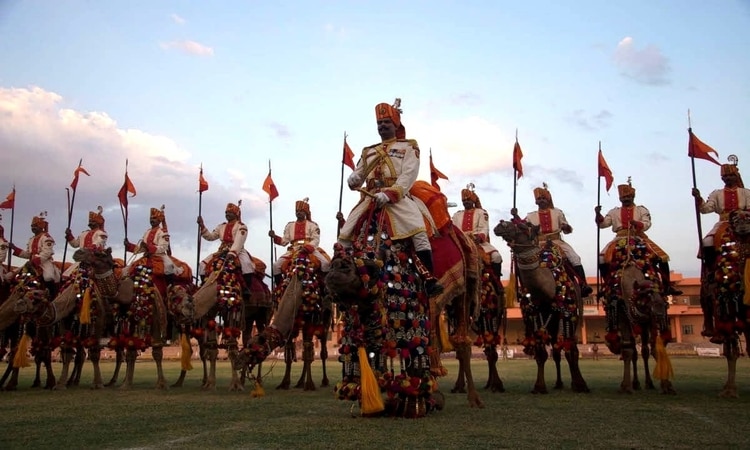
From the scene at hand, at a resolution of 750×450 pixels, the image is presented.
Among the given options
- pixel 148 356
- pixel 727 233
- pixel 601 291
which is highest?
pixel 727 233

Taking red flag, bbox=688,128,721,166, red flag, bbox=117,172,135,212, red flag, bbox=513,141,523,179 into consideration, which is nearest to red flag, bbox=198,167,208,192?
red flag, bbox=117,172,135,212

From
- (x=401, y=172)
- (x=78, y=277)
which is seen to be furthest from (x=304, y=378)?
(x=401, y=172)

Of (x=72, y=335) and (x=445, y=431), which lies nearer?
(x=445, y=431)

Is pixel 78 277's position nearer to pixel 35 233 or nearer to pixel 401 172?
pixel 35 233

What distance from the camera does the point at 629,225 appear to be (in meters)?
12.4

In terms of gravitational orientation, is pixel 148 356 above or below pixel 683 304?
below

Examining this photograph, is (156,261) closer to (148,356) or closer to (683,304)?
(148,356)

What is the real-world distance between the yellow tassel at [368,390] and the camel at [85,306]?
24.5 ft

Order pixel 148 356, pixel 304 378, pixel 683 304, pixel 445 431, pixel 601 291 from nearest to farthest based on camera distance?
pixel 445 431
pixel 601 291
pixel 304 378
pixel 148 356
pixel 683 304

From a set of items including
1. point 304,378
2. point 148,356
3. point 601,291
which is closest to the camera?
point 601,291

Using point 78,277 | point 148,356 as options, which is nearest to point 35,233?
point 78,277

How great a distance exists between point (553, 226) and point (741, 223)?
12.5ft

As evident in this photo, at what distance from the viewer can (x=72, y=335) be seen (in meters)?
13.8

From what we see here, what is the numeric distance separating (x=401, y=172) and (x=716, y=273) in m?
5.68
